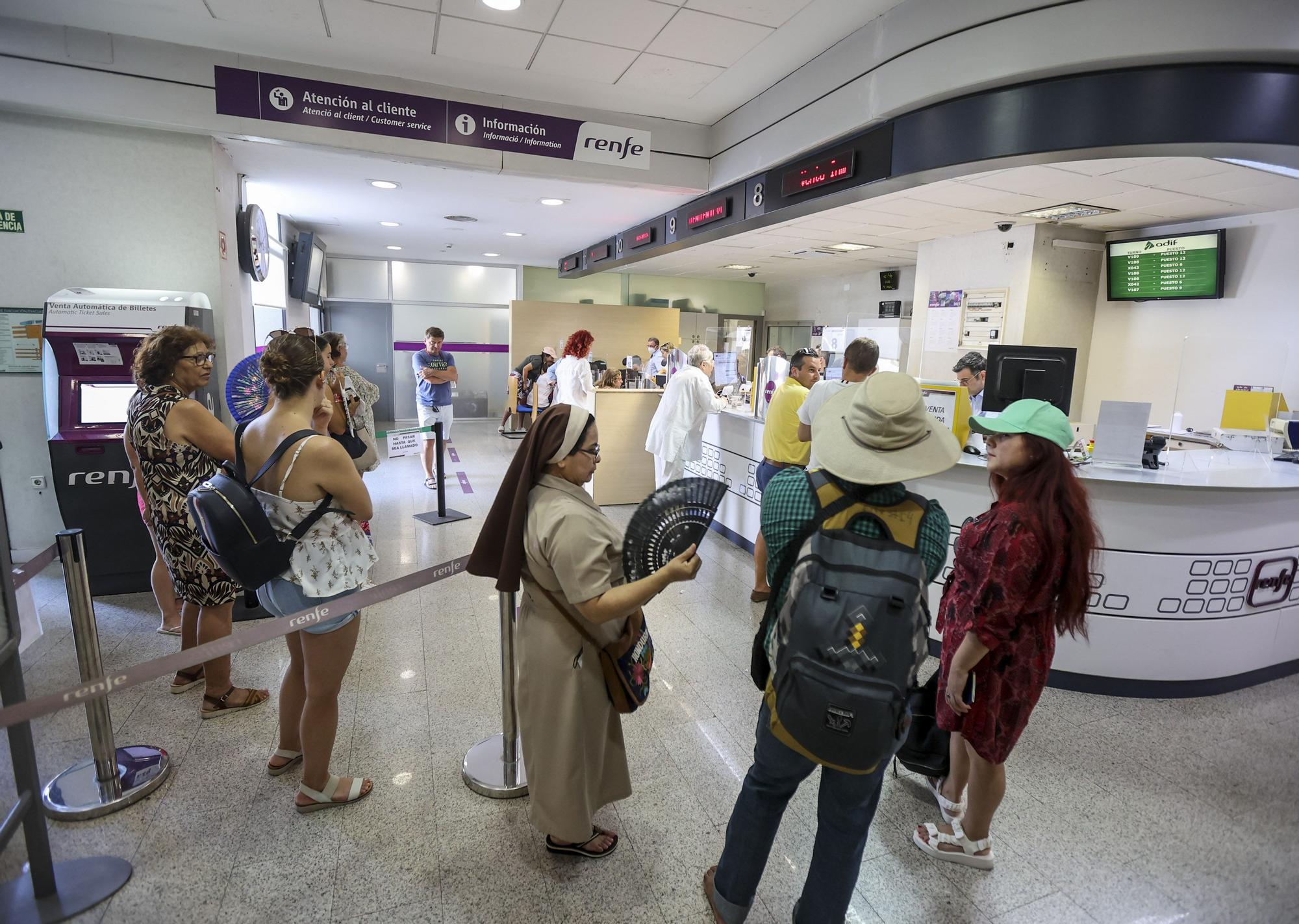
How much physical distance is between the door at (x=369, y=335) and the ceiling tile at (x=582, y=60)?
26.7ft

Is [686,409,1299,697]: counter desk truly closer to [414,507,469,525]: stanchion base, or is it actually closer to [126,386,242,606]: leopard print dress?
[126,386,242,606]: leopard print dress

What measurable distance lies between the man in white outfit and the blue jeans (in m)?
3.66

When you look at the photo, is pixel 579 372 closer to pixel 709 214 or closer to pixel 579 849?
pixel 709 214

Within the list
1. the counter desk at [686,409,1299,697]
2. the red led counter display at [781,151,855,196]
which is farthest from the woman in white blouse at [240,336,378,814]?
the red led counter display at [781,151,855,196]

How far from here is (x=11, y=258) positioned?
12.5ft

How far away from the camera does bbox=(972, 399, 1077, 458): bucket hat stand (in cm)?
174

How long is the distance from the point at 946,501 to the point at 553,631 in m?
2.50

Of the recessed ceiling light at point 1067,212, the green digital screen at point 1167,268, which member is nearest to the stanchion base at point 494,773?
the recessed ceiling light at point 1067,212

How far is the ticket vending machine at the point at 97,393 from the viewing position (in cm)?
343

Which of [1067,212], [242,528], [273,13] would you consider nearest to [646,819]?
[242,528]

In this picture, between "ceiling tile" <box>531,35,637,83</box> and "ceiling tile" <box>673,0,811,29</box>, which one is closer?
"ceiling tile" <box>673,0,811,29</box>

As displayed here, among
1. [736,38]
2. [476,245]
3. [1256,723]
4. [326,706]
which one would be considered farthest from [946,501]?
[476,245]

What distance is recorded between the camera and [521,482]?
165 centimetres

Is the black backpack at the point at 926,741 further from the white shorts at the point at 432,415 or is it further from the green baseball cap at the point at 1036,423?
the white shorts at the point at 432,415
